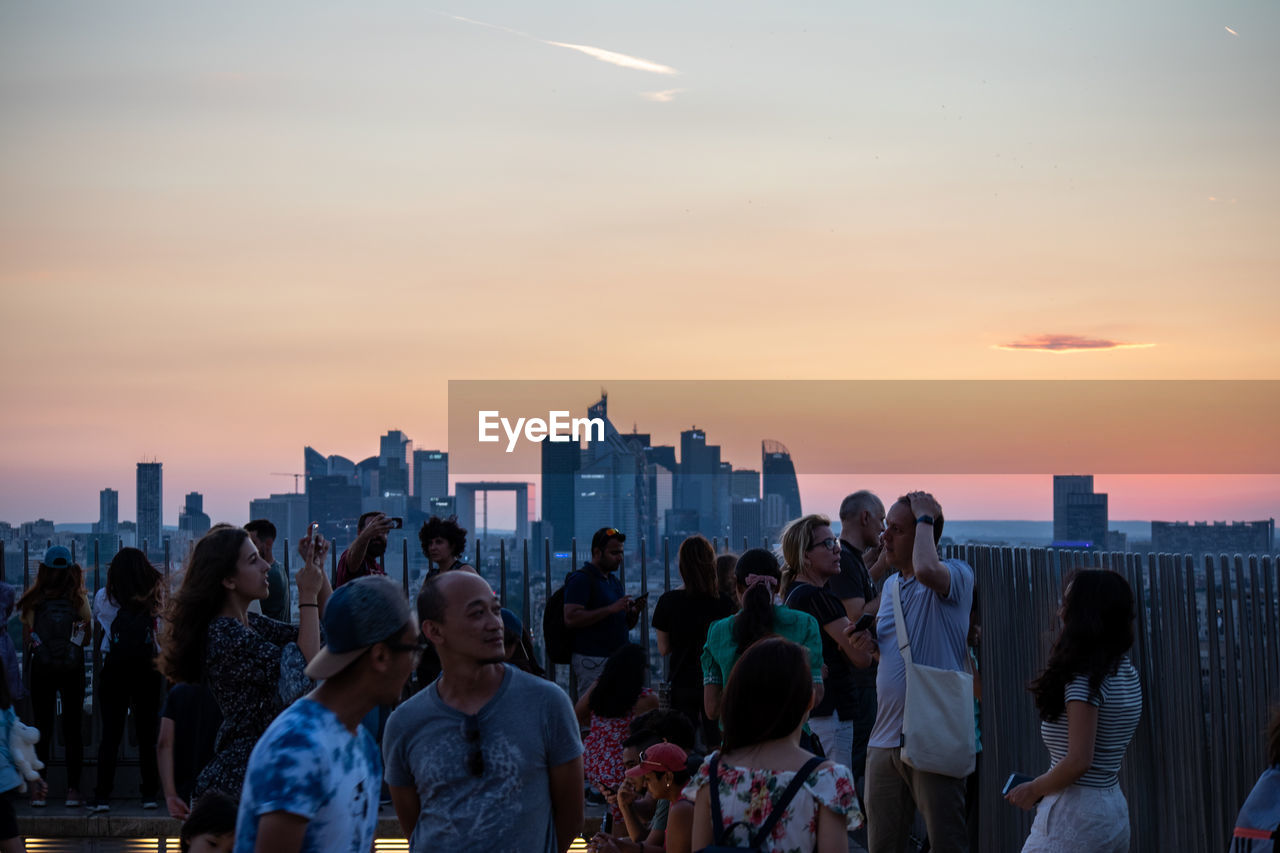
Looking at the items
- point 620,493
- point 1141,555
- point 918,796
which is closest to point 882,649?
point 918,796

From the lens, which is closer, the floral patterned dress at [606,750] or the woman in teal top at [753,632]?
the woman in teal top at [753,632]

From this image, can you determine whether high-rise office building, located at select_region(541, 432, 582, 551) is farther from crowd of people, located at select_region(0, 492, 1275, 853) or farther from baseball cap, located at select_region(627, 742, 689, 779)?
baseball cap, located at select_region(627, 742, 689, 779)

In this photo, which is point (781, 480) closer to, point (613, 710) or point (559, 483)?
point (559, 483)

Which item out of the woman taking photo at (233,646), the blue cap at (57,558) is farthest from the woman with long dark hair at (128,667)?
the woman taking photo at (233,646)

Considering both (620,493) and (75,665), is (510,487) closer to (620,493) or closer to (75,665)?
(620,493)

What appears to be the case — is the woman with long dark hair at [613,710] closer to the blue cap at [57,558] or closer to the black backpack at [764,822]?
the black backpack at [764,822]

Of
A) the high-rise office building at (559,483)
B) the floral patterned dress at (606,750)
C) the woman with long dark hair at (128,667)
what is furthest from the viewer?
the high-rise office building at (559,483)
